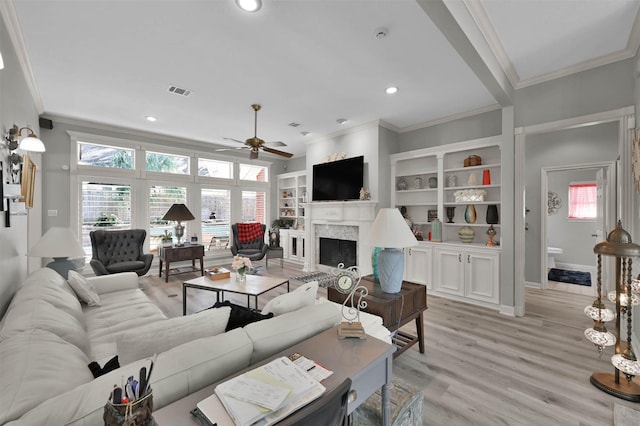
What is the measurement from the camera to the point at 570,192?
6.05 meters

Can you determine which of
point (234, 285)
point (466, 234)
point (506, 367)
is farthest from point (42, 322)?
point (466, 234)

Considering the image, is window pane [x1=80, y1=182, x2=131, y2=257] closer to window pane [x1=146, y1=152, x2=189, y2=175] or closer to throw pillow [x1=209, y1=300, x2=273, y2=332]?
window pane [x1=146, y1=152, x2=189, y2=175]

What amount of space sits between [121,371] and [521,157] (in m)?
4.27

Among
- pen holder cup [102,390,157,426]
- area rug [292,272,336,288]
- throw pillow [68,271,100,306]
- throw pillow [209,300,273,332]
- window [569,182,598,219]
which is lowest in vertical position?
area rug [292,272,336,288]

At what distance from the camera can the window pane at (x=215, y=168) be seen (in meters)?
6.35

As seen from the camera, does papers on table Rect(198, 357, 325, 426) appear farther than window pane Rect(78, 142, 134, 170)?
No

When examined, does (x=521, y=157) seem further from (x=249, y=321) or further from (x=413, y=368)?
(x=249, y=321)

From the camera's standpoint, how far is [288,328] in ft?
4.60

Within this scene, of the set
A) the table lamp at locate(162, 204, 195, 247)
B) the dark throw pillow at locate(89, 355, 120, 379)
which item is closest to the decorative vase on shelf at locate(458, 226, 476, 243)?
the dark throw pillow at locate(89, 355, 120, 379)

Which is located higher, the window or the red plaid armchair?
the window

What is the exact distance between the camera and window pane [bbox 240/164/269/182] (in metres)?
7.07

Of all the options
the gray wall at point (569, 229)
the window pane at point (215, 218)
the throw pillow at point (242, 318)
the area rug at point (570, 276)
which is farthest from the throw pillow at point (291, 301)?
the gray wall at point (569, 229)

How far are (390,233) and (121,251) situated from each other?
4.75m

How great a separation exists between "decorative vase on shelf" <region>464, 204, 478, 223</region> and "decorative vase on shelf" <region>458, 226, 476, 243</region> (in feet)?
0.46
